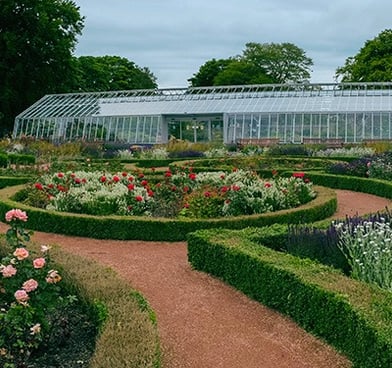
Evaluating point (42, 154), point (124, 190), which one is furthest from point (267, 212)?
point (42, 154)

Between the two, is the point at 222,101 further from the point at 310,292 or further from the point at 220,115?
the point at 310,292

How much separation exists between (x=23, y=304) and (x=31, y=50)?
3615cm

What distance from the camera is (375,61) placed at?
140 ft

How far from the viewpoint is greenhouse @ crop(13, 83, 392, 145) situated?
3027cm

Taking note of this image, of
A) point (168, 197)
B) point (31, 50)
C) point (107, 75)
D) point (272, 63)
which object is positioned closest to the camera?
point (168, 197)

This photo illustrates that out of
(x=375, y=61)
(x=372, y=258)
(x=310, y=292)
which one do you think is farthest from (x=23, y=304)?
(x=375, y=61)

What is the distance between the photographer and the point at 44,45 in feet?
125

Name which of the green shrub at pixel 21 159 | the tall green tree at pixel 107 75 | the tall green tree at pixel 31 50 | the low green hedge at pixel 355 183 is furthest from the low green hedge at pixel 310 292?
the tall green tree at pixel 107 75

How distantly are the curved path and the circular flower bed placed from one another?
227cm

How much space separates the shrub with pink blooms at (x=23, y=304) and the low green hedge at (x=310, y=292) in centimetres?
205

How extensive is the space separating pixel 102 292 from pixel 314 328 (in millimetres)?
1819

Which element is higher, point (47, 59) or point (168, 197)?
point (47, 59)

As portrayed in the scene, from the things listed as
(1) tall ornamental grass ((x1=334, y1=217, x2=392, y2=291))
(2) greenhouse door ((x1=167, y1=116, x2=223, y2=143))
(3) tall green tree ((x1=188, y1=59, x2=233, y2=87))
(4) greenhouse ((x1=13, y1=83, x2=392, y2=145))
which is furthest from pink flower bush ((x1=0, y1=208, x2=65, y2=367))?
(3) tall green tree ((x1=188, y1=59, x2=233, y2=87))

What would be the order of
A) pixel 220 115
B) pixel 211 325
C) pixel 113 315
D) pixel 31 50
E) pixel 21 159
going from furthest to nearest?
pixel 31 50 < pixel 220 115 < pixel 21 159 < pixel 211 325 < pixel 113 315
